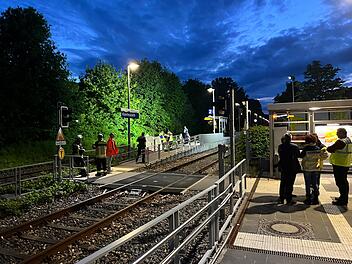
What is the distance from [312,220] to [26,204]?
7.70m

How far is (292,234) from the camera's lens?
5785 millimetres

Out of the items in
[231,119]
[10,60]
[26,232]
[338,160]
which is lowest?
[26,232]

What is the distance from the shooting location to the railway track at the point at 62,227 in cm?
579

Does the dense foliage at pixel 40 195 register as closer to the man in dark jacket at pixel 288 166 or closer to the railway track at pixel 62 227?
the railway track at pixel 62 227

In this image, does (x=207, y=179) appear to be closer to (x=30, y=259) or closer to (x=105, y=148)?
(x=105, y=148)

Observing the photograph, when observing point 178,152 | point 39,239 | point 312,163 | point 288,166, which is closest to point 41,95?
point 178,152

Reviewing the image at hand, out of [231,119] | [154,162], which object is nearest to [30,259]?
[231,119]

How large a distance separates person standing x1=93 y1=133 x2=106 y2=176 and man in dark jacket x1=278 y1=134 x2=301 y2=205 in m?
8.15

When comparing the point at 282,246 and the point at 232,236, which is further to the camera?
the point at 232,236

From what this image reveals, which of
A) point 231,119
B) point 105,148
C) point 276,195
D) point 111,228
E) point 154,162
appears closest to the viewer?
point 111,228

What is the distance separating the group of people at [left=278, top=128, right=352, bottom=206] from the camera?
24.5ft

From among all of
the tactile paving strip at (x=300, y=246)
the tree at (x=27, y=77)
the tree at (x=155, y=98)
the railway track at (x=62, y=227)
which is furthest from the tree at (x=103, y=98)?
the tactile paving strip at (x=300, y=246)

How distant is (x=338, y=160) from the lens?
746cm

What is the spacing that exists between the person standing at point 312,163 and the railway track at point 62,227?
A: 14.8 ft
